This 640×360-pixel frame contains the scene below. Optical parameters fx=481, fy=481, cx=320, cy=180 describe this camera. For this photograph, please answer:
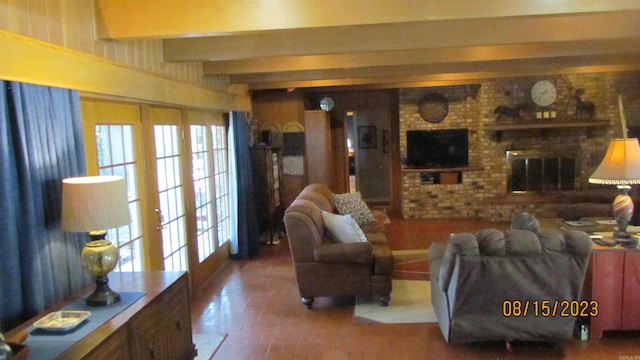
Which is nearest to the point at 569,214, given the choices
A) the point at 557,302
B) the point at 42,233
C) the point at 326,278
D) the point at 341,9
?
the point at 557,302

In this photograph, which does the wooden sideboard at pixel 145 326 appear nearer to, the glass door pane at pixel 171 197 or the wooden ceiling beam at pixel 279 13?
the glass door pane at pixel 171 197

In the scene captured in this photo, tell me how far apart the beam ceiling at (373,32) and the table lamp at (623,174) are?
0.98m

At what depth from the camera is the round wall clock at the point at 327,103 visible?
Answer: 30.2 ft

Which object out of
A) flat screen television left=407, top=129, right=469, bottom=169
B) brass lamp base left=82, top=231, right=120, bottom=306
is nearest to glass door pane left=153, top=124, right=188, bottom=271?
brass lamp base left=82, top=231, right=120, bottom=306

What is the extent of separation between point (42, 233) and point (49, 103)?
0.69 meters

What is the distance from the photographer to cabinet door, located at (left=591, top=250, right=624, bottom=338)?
143 inches

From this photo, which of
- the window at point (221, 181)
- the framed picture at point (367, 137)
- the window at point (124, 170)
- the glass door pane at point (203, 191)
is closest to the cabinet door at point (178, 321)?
the window at point (124, 170)

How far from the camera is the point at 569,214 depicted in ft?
20.9

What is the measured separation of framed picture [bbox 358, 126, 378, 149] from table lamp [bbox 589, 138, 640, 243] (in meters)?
6.71

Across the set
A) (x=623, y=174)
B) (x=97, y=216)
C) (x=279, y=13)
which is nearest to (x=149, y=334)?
(x=97, y=216)

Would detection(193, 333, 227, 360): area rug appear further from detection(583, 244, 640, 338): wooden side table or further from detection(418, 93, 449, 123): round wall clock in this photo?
detection(418, 93, 449, 123): round wall clock

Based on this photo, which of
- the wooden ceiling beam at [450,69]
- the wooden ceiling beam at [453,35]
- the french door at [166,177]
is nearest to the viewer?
the french door at [166,177]

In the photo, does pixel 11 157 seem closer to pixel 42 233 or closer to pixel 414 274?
pixel 42 233

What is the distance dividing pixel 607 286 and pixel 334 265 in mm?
2201
